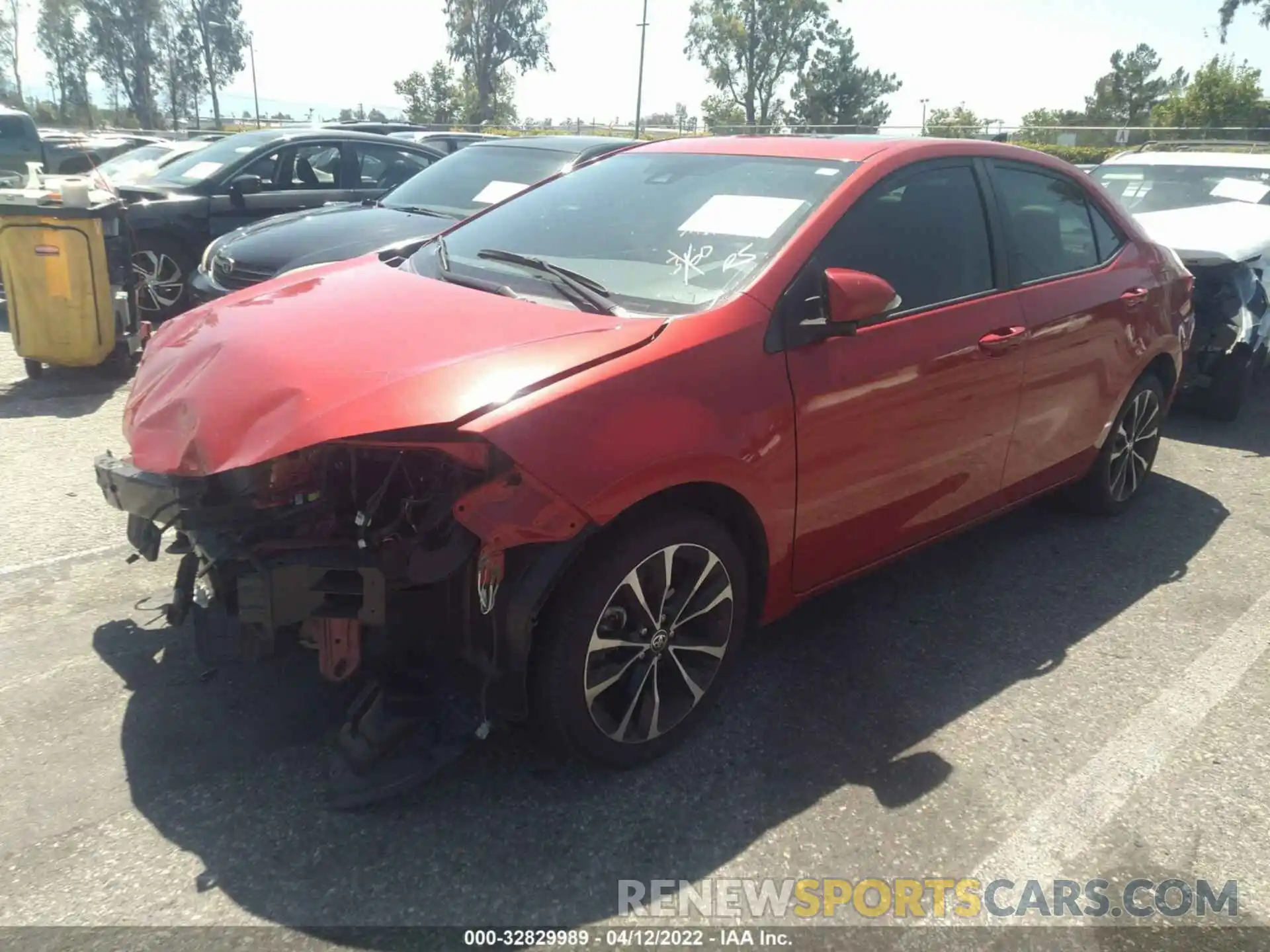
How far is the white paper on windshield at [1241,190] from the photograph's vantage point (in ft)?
27.1

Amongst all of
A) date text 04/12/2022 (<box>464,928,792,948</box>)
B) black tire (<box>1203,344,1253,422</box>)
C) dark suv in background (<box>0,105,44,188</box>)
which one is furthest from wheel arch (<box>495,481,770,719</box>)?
dark suv in background (<box>0,105,44,188</box>)

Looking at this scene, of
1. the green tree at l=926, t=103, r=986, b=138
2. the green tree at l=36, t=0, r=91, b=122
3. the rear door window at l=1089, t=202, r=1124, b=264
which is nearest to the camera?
the rear door window at l=1089, t=202, r=1124, b=264

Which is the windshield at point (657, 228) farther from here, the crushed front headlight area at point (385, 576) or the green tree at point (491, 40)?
the green tree at point (491, 40)

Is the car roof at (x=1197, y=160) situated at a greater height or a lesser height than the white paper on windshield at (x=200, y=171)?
greater

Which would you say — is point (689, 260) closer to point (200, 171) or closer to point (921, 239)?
point (921, 239)

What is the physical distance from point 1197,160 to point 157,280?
914cm

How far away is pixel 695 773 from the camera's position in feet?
9.52

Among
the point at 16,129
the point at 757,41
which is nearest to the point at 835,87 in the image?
the point at 757,41

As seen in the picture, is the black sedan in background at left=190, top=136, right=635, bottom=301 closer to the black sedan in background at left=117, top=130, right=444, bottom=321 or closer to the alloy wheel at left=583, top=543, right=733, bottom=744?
the black sedan in background at left=117, top=130, right=444, bottom=321

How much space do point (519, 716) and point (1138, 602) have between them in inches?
112

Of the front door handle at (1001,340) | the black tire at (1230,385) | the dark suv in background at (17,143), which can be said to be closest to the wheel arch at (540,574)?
the front door handle at (1001,340)

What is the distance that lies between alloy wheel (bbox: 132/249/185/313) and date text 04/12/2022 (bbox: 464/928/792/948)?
7.25 m

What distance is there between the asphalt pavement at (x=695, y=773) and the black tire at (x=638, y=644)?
15 centimetres

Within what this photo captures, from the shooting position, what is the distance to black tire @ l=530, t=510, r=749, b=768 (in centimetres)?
260
